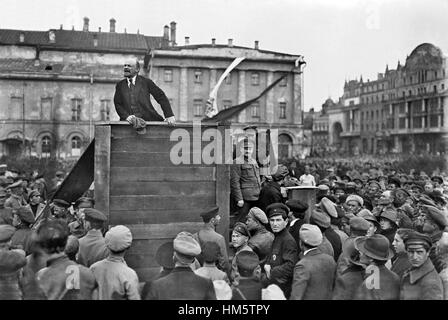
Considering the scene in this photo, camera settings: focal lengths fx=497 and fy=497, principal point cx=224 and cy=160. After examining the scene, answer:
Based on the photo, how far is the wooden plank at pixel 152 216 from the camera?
627cm

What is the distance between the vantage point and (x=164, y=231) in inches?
251

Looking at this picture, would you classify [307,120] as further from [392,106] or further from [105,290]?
[105,290]

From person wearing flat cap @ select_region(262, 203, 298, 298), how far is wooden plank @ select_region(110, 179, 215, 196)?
3.45ft

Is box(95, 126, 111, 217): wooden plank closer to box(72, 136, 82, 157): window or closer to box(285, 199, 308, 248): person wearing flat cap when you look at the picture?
box(285, 199, 308, 248): person wearing flat cap

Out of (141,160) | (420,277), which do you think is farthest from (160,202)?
(420,277)

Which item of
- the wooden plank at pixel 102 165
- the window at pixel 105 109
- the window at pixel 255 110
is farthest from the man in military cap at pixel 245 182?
the window at pixel 105 109

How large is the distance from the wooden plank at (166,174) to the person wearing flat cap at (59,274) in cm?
198

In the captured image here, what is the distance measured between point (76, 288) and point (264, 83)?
45.0 meters

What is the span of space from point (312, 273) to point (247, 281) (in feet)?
2.08

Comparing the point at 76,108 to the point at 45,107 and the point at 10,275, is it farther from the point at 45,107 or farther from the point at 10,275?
the point at 10,275

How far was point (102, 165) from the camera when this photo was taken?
20.4 ft

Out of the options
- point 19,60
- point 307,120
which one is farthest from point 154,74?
point 307,120

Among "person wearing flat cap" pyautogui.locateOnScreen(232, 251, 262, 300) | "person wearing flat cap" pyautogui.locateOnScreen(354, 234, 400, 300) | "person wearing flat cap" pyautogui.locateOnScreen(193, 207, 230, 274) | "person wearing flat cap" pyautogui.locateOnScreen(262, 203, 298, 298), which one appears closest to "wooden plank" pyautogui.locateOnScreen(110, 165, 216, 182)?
"person wearing flat cap" pyautogui.locateOnScreen(193, 207, 230, 274)

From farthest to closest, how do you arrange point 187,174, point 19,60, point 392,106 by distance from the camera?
point 392,106
point 19,60
point 187,174
